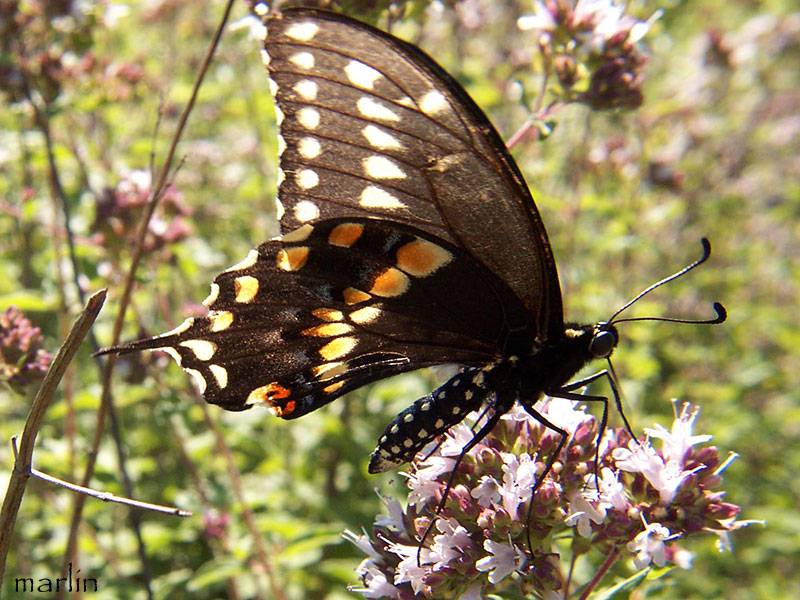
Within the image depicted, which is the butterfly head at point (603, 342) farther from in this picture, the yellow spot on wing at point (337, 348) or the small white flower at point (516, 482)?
the yellow spot on wing at point (337, 348)

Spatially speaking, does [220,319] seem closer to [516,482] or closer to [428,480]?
[428,480]

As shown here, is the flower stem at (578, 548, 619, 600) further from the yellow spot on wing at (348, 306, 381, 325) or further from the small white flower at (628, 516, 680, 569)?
the yellow spot on wing at (348, 306, 381, 325)

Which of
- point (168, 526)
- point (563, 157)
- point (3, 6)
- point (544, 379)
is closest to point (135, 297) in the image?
point (168, 526)

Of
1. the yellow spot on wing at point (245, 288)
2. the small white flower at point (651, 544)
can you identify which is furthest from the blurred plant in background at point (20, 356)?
the small white flower at point (651, 544)

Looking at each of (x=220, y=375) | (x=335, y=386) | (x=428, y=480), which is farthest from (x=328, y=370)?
(x=428, y=480)

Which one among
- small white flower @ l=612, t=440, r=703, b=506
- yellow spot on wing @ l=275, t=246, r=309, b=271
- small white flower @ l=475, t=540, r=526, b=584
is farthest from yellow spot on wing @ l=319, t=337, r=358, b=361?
small white flower @ l=612, t=440, r=703, b=506
